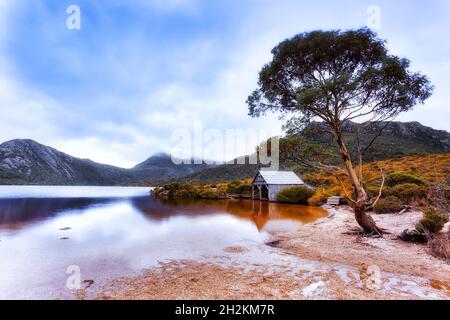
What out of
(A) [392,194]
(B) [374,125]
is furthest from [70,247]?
(A) [392,194]

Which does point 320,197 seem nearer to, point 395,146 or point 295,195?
point 295,195

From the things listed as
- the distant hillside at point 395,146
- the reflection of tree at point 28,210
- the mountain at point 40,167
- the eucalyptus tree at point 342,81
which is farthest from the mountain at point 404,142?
the mountain at point 40,167

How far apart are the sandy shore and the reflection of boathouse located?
20779 millimetres

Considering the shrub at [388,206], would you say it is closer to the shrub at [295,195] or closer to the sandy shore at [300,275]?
the sandy shore at [300,275]

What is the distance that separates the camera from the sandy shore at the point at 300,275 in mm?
5020

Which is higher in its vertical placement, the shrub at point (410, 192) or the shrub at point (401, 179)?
the shrub at point (401, 179)

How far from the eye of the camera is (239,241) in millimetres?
10508

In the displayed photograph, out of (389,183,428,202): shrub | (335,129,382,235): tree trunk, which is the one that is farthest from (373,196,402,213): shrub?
(335,129,382,235): tree trunk

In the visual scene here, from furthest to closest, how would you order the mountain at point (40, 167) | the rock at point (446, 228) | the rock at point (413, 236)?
the mountain at point (40, 167) < the rock at point (413, 236) < the rock at point (446, 228)

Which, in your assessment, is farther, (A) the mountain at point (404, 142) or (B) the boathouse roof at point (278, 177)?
(A) the mountain at point (404, 142)

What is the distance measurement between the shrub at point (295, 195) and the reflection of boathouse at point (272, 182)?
1222 millimetres
